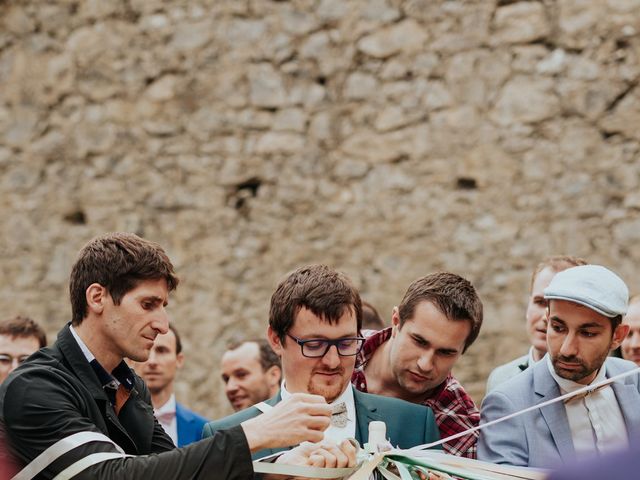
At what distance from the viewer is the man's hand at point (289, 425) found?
9.18 feet

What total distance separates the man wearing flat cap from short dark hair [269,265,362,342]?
1.83ft

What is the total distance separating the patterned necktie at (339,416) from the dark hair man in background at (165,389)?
2.26 metres

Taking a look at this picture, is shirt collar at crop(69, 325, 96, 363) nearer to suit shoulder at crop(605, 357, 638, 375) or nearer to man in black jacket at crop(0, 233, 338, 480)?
man in black jacket at crop(0, 233, 338, 480)

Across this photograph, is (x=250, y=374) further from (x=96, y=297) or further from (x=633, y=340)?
(x=96, y=297)

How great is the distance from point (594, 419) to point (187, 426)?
2720 millimetres

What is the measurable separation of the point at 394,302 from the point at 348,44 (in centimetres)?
194

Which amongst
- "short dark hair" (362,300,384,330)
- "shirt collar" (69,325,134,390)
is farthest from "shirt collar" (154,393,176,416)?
"shirt collar" (69,325,134,390)

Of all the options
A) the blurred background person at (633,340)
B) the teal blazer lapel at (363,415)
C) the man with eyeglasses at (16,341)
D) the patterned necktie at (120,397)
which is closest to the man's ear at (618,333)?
the teal blazer lapel at (363,415)

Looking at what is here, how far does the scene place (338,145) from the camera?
7953mm

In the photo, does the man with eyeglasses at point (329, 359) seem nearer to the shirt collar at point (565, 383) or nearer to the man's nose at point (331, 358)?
the man's nose at point (331, 358)

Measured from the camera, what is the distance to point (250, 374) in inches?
223

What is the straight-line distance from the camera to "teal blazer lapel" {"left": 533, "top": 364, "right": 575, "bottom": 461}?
10.8ft

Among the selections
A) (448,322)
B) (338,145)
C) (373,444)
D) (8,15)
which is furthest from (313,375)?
(8,15)

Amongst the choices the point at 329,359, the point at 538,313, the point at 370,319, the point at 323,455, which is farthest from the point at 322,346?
the point at 370,319
